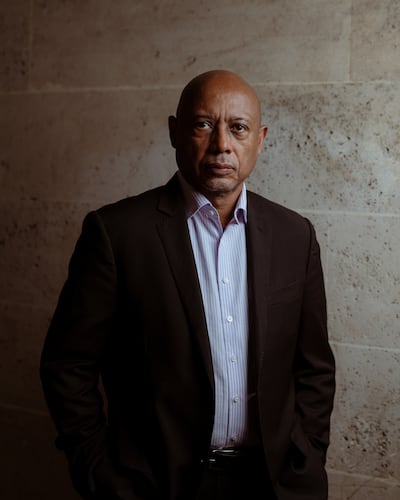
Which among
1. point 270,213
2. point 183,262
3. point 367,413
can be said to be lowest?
point 367,413

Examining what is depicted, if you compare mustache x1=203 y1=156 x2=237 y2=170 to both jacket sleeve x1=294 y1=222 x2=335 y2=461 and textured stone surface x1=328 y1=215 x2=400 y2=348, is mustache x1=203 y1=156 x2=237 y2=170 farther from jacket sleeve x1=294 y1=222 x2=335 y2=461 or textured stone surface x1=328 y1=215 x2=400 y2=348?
textured stone surface x1=328 y1=215 x2=400 y2=348

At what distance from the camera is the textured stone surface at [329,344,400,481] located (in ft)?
6.54

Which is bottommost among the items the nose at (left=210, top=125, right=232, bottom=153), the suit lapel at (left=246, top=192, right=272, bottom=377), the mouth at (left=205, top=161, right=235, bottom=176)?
the suit lapel at (left=246, top=192, right=272, bottom=377)

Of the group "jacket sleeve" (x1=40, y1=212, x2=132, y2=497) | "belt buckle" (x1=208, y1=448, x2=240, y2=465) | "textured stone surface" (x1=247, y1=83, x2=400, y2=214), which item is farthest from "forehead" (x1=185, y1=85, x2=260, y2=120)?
"belt buckle" (x1=208, y1=448, x2=240, y2=465)

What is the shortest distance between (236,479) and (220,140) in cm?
91

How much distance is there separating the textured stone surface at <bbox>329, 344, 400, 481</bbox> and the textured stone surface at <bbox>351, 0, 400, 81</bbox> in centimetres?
95

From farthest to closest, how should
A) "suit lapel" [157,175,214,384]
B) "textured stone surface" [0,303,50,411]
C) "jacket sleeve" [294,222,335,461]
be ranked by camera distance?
1. "textured stone surface" [0,303,50,411]
2. "jacket sleeve" [294,222,335,461]
3. "suit lapel" [157,175,214,384]

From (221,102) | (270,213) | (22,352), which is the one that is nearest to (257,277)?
(270,213)

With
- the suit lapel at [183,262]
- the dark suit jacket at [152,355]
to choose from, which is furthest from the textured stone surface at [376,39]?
the suit lapel at [183,262]

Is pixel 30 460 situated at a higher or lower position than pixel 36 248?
lower

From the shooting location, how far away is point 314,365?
170 centimetres

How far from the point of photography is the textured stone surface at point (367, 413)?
78.5 inches

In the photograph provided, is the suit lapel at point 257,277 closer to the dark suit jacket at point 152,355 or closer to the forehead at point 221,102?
the dark suit jacket at point 152,355

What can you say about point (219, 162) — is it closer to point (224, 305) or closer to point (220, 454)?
point (224, 305)
